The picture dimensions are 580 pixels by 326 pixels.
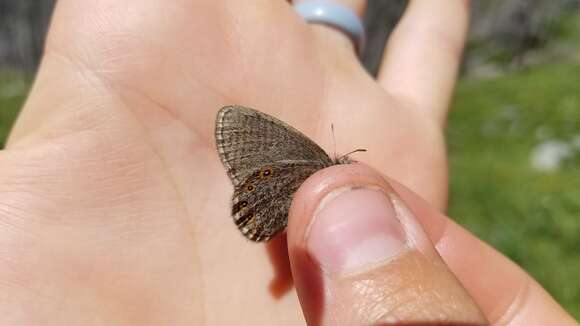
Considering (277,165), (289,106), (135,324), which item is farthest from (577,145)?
(135,324)

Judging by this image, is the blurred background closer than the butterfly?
No

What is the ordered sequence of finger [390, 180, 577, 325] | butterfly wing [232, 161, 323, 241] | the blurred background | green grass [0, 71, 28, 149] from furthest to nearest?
1. green grass [0, 71, 28, 149]
2. the blurred background
3. finger [390, 180, 577, 325]
4. butterfly wing [232, 161, 323, 241]

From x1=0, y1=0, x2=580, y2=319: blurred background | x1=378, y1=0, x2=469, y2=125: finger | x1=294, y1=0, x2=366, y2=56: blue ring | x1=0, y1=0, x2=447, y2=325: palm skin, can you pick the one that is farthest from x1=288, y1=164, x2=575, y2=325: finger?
x1=0, y1=0, x2=580, y2=319: blurred background

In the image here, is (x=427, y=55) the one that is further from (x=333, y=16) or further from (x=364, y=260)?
(x=364, y=260)

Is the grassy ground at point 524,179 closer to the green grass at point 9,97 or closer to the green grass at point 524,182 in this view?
the green grass at point 524,182

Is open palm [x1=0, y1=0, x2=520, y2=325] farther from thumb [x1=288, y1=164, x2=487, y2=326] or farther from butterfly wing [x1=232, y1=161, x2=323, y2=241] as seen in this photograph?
thumb [x1=288, y1=164, x2=487, y2=326]

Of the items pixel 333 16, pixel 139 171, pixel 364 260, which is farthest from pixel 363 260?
pixel 333 16

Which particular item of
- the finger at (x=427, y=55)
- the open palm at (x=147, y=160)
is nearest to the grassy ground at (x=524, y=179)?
the finger at (x=427, y=55)
